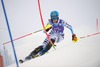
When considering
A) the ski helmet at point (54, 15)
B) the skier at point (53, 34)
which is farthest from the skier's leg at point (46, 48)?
the ski helmet at point (54, 15)

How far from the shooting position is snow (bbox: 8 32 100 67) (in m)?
1.56

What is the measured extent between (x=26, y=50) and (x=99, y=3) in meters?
1.01

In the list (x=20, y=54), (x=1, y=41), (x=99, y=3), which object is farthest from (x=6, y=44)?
(x=99, y=3)

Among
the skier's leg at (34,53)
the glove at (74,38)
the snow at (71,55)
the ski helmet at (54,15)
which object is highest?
the ski helmet at (54,15)

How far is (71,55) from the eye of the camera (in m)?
1.74

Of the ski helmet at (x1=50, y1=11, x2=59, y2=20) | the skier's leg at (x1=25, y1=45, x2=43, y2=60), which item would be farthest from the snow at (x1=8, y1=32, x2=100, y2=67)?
the ski helmet at (x1=50, y1=11, x2=59, y2=20)

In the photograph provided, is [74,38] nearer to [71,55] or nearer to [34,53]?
[71,55]

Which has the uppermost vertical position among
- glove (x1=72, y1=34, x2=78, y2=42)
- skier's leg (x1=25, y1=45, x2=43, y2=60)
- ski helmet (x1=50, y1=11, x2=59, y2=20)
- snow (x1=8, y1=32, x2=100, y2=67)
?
ski helmet (x1=50, y1=11, x2=59, y2=20)

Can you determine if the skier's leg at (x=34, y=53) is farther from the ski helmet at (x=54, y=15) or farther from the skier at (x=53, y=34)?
the ski helmet at (x=54, y=15)

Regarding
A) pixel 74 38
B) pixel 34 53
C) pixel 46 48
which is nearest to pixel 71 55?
pixel 74 38

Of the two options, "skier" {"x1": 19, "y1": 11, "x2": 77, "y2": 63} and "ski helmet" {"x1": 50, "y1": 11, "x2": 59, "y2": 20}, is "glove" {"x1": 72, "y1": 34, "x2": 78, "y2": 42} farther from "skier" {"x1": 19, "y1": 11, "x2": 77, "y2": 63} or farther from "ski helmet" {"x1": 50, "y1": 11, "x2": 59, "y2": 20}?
"ski helmet" {"x1": 50, "y1": 11, "x2": 59, "y2": 20}

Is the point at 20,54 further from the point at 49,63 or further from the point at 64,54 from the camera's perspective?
the point at 64,54

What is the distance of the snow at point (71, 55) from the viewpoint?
1.56 meters

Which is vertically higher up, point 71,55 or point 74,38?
point 74,38
